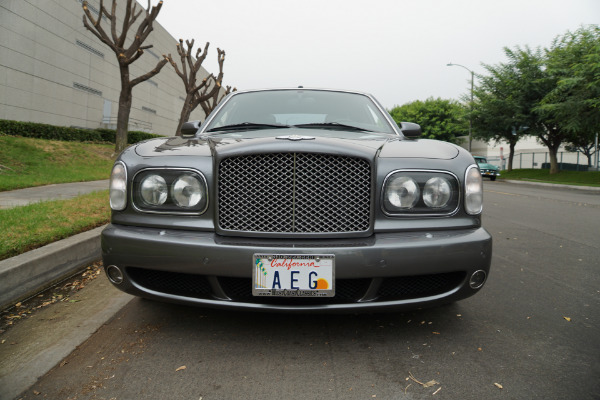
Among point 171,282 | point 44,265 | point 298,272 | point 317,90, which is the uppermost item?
point 317,90

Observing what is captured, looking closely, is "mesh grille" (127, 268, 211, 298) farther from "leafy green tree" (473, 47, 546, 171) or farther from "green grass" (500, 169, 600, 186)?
"leafy green tree" (473, 47, 546, 171)

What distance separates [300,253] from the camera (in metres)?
2.00

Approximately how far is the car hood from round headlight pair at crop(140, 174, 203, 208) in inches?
6.0

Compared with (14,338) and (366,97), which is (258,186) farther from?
(366,97)

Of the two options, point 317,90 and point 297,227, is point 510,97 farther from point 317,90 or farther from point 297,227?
point 297,227

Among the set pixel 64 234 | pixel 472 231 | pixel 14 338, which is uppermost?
pixel 472 231

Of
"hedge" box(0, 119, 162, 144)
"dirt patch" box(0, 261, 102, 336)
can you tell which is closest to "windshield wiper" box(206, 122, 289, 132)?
"dirt patch" box(0, 261, 102, 336)

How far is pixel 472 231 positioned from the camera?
7.43 ft

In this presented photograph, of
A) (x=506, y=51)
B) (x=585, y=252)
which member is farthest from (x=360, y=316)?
(x=506, y=51)

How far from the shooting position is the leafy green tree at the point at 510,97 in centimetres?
2705

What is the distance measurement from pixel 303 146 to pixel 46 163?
502 inches

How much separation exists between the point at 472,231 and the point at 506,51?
102 feet

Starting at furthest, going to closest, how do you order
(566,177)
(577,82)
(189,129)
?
(566,177) < (577,82) < (189,129)

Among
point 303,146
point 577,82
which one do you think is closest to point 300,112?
point 303,146
